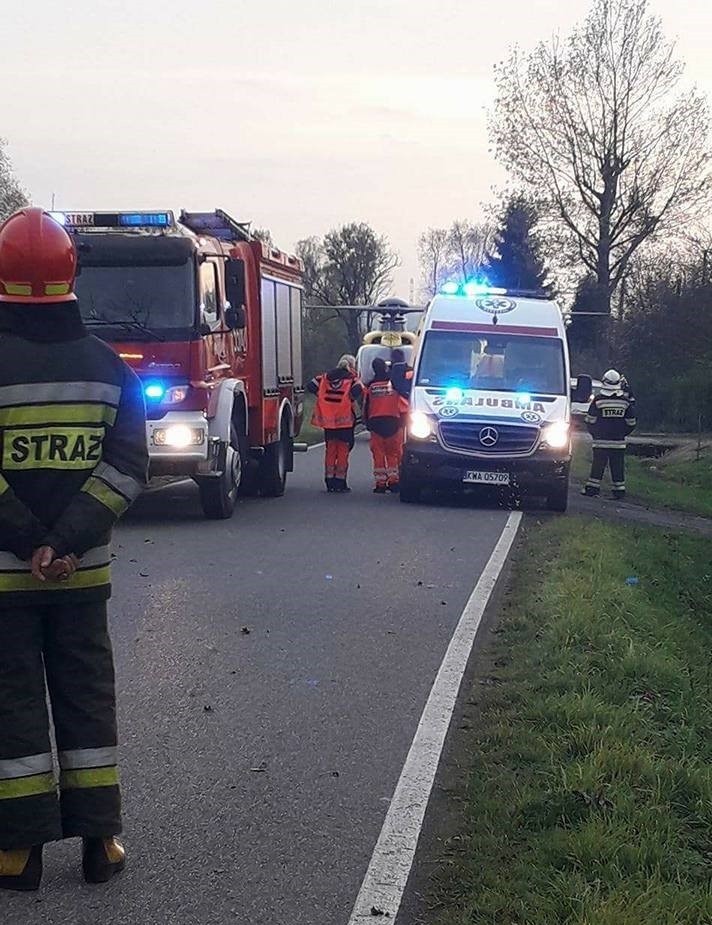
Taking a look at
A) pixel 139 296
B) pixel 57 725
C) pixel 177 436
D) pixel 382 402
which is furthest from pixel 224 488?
pixel 57 725

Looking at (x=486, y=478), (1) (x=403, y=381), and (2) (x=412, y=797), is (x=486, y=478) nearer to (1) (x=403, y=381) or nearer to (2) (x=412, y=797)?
(1) (x=403, y=381)

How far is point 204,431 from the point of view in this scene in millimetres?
12352

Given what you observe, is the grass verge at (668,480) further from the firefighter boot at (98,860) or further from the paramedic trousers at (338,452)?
the firefighter boot at (98,860)

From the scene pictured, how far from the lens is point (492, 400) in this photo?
52.1 ft

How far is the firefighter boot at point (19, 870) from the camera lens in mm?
3986

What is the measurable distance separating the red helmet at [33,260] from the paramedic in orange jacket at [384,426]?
13.3m

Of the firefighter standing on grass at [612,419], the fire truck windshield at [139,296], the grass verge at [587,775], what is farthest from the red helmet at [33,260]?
the firefighter standing on grass at [612,419]

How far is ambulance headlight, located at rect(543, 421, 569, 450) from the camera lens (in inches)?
613

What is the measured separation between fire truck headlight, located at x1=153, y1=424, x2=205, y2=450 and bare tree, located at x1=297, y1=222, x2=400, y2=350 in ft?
212

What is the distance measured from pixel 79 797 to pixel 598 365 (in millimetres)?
47607

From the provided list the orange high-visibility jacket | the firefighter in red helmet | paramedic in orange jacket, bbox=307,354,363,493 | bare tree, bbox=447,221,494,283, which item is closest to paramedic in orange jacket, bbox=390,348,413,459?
paramedic in orange jacket, bbox=307,354,363,493

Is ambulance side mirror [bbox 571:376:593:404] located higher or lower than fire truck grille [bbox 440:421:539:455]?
higher

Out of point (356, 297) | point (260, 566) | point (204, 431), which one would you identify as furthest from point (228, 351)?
point (356, 297)

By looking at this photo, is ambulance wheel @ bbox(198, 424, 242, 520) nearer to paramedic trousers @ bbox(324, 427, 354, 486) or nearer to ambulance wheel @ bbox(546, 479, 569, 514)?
paramedic trousers @ bbox(324, 427, 354, 486)
